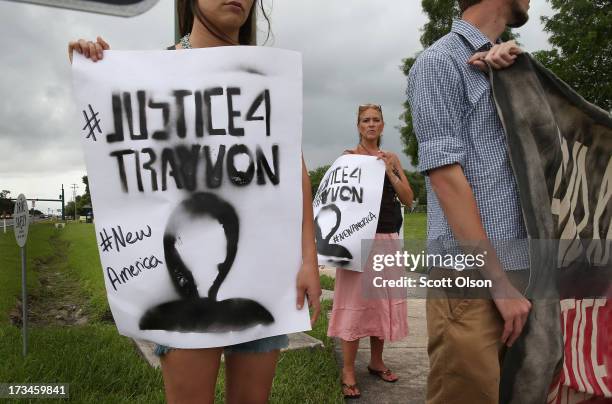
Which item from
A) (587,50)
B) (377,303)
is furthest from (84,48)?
(587,50)

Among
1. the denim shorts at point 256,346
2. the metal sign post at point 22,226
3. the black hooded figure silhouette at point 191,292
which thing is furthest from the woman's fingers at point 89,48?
the metal sign post at point 22,226

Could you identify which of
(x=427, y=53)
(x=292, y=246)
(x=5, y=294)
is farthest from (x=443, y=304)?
(x=5, y=294)

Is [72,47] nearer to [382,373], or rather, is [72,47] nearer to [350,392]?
[350,392]

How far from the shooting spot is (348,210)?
141 inches

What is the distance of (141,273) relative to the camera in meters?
1.49

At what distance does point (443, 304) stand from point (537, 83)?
2.40 ft

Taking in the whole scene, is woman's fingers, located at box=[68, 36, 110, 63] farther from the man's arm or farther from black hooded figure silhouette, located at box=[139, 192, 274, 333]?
the man's arm

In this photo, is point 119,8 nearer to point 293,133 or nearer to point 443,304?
point 293,133

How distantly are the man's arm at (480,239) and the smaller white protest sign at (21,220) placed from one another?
3323 mm

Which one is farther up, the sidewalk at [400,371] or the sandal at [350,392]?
the sandal at [350,392]

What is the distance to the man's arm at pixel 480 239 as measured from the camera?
1551 millimetres

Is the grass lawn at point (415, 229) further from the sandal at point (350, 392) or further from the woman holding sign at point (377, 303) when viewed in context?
the sandal at point (350, 392)

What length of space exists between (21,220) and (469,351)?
3.53 metres

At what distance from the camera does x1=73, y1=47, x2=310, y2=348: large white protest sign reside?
4.82ft
